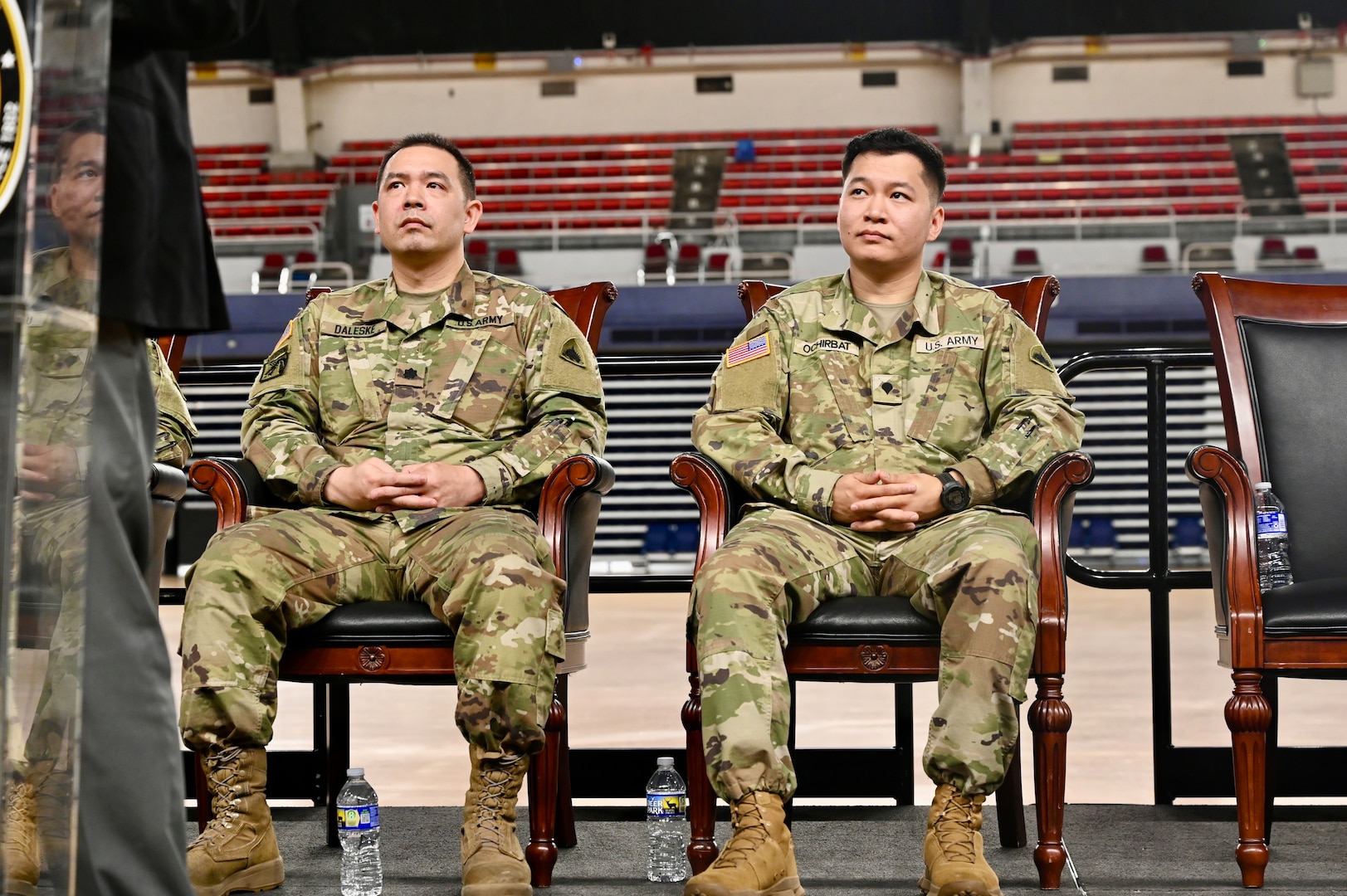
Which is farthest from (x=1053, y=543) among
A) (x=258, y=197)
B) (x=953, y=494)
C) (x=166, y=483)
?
(x=258, y=197)

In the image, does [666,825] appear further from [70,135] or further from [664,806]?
[70,135]

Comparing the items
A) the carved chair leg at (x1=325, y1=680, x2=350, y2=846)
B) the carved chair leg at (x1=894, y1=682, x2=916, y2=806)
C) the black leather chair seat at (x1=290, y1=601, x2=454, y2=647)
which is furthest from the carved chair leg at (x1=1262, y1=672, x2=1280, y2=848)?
the carved chair leg at (x1=325, y1=680, x2=350, y2=846)

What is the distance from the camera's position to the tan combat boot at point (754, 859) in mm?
1692

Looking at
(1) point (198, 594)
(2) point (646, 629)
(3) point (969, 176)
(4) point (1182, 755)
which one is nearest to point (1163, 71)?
(3) point (969, 176)

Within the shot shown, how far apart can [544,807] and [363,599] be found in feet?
1.31

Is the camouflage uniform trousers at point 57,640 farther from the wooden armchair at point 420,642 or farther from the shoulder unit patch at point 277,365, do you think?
the shoulder unit patch at point 277,365

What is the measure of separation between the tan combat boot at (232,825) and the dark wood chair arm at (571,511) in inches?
19.7

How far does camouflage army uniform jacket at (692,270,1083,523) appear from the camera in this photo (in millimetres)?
2143

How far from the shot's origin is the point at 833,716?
4336 millimetres

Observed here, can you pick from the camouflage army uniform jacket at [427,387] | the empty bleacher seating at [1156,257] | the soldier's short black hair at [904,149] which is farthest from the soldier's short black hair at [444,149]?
the empty bleacher seating at [1156,257]

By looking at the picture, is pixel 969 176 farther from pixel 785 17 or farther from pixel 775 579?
pixel 775 579

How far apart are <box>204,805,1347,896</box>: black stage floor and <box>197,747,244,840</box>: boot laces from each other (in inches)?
6.4

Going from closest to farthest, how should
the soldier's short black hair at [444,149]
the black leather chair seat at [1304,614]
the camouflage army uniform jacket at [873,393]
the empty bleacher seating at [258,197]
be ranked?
the black leather chair seat at [1304,614] → the camouflage army uniform jacket at [873,393] → the soldier's short black hair at [444,149] → the empty bleacher seating at [258,197]

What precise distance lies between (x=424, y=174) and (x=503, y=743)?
0.99 meters
